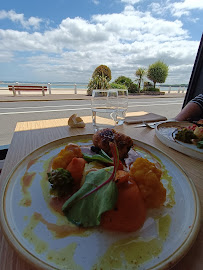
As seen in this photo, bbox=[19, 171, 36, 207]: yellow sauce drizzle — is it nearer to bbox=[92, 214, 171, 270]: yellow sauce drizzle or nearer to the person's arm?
bbox=[92, 214, 171, 270]: yellow sauce drizzle

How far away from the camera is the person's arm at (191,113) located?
1.56m

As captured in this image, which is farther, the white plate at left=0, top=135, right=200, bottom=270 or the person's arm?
the person's arm

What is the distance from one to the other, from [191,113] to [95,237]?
1.62m

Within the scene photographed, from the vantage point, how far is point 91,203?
35 cm

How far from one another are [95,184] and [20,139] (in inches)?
28.5

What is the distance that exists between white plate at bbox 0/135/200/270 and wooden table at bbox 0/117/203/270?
0.12 ft

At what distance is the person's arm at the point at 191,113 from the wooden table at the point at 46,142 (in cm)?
63

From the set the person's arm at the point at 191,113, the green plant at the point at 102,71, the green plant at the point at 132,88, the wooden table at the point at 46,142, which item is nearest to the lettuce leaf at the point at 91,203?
the wooden table at the point at 46,142

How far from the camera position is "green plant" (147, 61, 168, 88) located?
1567cm

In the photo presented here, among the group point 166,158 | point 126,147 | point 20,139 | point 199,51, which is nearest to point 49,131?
point 20,139

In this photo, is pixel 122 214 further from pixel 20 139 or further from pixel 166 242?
pixel 20 139

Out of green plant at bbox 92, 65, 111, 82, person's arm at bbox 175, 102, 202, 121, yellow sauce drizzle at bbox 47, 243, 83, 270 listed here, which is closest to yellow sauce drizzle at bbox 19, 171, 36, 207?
yellow sauce drizzle at bbox 47, 243, 83, 270

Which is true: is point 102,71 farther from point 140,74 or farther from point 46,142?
point 46,142

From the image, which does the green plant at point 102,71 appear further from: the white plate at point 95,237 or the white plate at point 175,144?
the white plate at point 95,237
